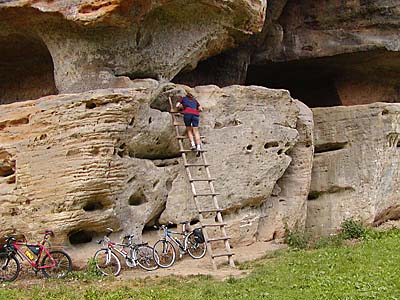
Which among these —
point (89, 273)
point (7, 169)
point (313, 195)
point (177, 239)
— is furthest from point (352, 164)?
point (7, 169)

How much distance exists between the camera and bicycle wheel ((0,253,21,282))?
8.59 meters

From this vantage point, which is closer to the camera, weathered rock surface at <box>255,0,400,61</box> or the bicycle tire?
the bicycle tire

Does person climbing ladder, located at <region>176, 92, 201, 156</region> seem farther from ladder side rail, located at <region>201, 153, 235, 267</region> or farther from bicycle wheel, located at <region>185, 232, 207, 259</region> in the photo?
bicycle wheel, located at <region>185, 232, 207, 259</region>

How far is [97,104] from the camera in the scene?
9.00 metres

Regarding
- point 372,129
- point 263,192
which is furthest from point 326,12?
point 263,192

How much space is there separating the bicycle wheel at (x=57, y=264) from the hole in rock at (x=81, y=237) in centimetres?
40

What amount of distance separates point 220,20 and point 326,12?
13.8 feet

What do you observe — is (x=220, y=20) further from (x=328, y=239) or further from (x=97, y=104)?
(x=328, y=239)

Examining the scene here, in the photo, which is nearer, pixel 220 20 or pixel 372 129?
pixel 220 20

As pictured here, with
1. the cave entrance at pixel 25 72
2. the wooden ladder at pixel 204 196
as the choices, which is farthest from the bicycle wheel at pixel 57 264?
the cave entrance at pixel 25 72

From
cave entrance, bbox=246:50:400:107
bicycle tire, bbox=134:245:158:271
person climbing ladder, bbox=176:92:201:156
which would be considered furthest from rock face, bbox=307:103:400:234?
bicycle tire, bbox=134:245:158:271

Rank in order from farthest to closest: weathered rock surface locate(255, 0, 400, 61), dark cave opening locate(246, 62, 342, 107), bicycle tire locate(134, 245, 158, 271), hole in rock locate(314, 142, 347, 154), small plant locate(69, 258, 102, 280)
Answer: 1. dark cave opening locate(246, 62, 342, 107)
2. weathered rock surface locate(255, 0, 400, 61)
3. hole in rock locate(314, 142, 347, 154)
4. bicycle tire locate(134, 245, 158, 271)
5. small plant locate(69, 258, 102, 280)

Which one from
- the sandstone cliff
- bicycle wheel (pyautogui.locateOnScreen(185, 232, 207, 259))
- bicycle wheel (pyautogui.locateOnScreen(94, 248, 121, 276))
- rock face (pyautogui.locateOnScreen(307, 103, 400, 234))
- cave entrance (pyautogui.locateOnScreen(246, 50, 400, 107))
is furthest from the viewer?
cave entrance (pyautogui.locateOnScreen(246, 50, 400, 107))

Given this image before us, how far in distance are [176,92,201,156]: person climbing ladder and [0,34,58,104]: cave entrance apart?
3.03m
